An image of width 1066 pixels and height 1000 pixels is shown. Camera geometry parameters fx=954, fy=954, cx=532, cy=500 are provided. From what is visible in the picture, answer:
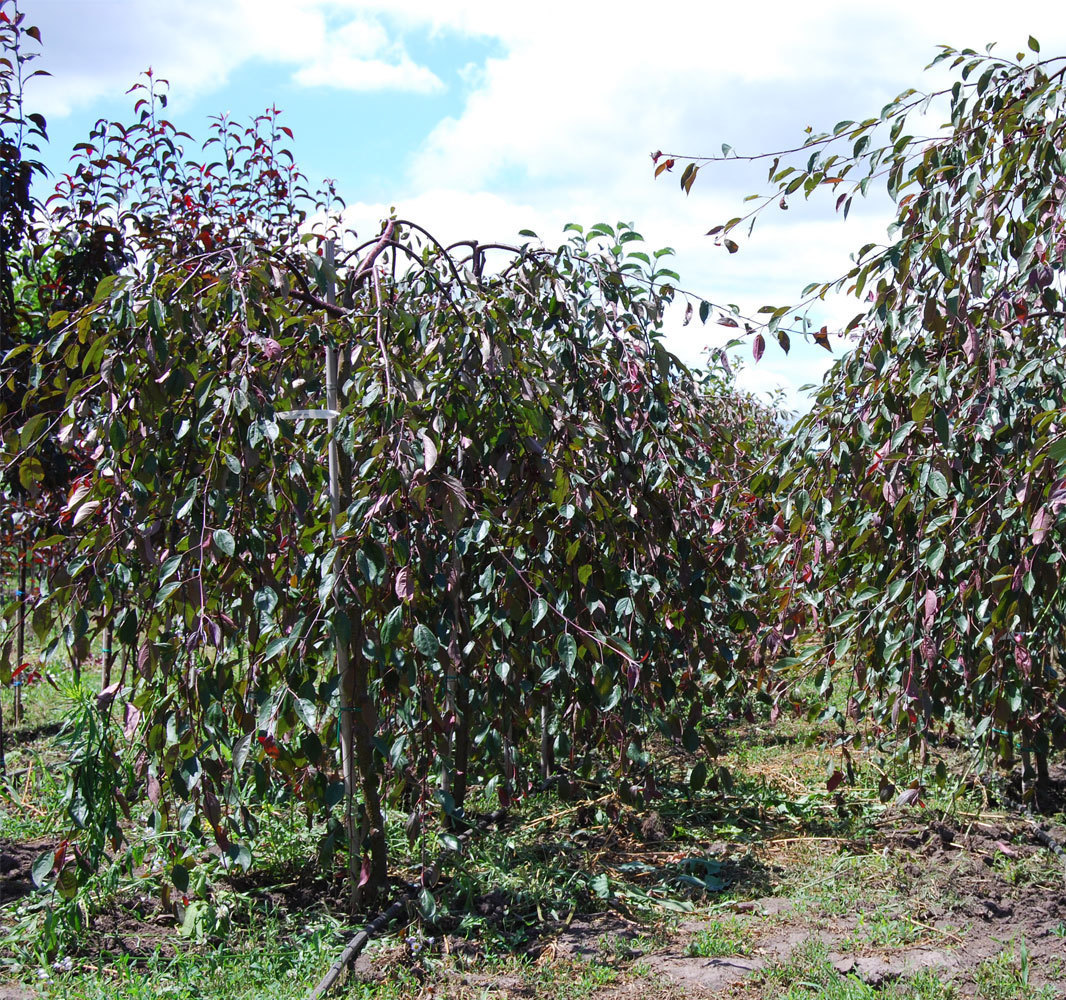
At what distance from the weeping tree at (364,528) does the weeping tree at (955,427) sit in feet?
1.52

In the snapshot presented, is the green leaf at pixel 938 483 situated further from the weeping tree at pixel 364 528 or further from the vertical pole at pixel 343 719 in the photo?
the vertical pole at pixel 343 719

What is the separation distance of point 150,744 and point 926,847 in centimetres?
246

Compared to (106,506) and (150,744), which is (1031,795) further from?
(106,506)

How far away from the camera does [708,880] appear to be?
3010mm

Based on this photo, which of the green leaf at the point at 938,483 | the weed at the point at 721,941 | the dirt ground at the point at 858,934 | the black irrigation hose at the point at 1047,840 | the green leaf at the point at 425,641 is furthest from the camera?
the black irrigation hose at the point at 1047,840

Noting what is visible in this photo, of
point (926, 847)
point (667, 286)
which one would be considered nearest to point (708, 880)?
point (926, 847)

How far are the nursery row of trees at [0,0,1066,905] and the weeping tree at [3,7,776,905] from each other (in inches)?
0.5

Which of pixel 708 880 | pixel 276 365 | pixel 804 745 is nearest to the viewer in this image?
pixel 276 365

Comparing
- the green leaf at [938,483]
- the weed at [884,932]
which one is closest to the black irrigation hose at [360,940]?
the weed at [884,932]

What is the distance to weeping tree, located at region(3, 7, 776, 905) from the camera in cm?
220

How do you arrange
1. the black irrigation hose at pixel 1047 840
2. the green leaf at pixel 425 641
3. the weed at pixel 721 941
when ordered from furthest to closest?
the black irrigation hose at pixel 1047 840, the weed at pixel 721 941, the green leaf at pixel 425 641

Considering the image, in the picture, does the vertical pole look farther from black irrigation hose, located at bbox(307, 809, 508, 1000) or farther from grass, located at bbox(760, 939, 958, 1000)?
grass, located at bbox(760, 939, 958, 1000)

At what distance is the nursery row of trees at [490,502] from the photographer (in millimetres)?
2207

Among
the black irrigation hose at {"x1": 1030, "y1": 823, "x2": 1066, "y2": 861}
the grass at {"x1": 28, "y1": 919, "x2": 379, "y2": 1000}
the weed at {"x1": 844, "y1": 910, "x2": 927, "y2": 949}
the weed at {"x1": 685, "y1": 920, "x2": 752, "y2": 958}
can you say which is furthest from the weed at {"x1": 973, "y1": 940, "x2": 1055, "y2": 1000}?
the grass at {"x1": 28, "y1": 919, "x2": 379, "y2": 1000}
